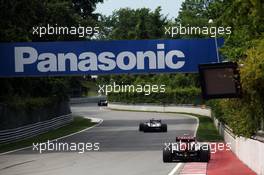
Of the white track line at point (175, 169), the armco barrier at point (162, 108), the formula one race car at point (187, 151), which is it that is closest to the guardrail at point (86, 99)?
the armco barrier at point (162, 108)

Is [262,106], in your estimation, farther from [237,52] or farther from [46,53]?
[46,53]

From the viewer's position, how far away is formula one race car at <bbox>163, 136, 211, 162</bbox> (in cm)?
2209

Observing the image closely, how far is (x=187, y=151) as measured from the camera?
22328mm

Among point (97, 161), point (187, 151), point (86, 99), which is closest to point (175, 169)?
point (187, 151)

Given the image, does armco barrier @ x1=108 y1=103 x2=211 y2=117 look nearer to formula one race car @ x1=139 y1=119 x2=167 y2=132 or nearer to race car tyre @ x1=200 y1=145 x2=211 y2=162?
formula one race car @ x1=139 y1=119 x2=167 y2=132

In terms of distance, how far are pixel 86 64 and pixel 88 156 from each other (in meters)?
7.48

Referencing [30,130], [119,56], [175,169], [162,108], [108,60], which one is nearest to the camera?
[175,169]

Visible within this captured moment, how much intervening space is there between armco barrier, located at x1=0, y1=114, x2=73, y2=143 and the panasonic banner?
4869 millimetres

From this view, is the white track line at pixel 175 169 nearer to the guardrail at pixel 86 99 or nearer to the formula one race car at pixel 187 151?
the formula one race car at pixel 187 151

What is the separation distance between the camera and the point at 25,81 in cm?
4597

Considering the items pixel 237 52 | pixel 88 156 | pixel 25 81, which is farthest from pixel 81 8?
pixel 237 52

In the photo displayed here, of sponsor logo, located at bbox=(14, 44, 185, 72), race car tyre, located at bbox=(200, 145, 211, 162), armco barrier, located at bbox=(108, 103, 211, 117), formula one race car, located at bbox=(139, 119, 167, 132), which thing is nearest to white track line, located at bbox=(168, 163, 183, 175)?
race car tyre, located at bbox=(200, 145, 211, 162)

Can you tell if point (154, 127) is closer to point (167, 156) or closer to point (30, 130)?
point (30, 130)

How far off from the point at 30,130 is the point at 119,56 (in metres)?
11.0
